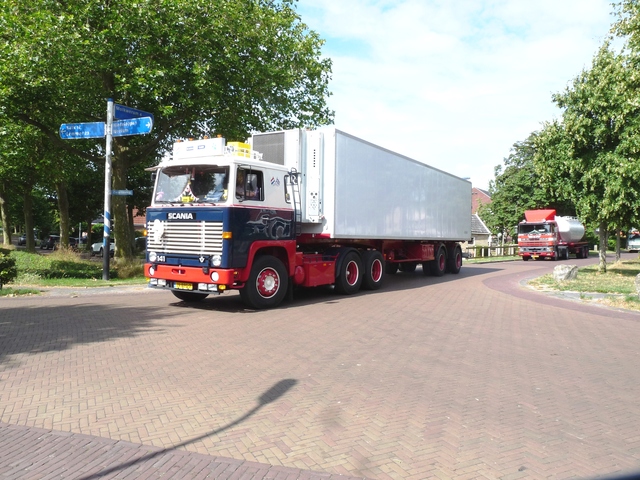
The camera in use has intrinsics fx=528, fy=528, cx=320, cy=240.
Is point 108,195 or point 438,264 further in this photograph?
point 438,264

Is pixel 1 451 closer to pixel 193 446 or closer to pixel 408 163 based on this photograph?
pixel 193 446

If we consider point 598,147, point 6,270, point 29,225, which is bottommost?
point 6,270

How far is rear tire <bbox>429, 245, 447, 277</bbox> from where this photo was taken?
20172 mm

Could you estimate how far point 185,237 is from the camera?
34.6ft

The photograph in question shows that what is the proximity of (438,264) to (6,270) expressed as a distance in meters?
14.3

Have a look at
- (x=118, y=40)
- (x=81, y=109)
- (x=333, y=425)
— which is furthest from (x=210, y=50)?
(x=333, y=425)

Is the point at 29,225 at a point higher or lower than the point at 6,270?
higher

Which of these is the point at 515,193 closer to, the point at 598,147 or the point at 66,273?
the point at 598,147

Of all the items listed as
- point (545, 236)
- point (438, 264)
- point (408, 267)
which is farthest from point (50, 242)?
Result: point (545, 236)

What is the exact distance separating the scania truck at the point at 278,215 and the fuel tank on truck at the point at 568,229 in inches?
976

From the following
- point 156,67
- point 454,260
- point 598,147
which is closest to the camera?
point 156,67

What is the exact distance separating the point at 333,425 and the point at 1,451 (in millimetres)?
2527

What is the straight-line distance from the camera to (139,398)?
5.11m

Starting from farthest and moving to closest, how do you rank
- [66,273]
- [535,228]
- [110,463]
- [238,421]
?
[535,228] < [66,273] < [238,421] < [110,463]
